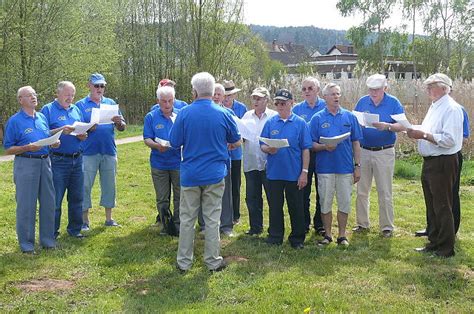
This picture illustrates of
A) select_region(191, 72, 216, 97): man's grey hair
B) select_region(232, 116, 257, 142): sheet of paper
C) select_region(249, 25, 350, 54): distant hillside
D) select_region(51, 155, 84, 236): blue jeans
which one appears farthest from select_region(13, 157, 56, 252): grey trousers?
select_region(249, 25, 350, 54): distant hillside

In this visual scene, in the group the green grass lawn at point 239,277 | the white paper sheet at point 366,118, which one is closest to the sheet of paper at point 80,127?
the green grass lawn at point 239,277

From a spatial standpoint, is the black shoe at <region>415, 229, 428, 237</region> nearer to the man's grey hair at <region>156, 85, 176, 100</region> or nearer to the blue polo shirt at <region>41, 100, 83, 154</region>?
the man's grey hair at <region>156, 85, 176, 100</region>

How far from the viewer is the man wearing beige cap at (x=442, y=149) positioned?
5.27 m

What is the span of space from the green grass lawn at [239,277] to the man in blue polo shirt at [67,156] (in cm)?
33

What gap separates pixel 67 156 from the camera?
6.20 m

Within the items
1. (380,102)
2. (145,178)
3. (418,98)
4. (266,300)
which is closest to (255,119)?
(380,102)

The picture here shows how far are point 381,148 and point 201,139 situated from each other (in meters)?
2.64

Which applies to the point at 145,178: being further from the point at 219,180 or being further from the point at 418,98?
the point at 418,98

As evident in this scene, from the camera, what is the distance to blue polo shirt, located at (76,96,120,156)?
6.66 m

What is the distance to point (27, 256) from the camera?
558 centimetres

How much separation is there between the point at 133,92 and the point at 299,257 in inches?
1083

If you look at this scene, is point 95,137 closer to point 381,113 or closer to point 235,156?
point 235,156

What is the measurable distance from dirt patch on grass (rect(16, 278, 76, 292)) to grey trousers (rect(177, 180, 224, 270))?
43.6 inches

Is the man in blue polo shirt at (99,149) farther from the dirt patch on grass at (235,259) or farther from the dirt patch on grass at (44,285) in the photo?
the dirt patch on grass at (235,259)
